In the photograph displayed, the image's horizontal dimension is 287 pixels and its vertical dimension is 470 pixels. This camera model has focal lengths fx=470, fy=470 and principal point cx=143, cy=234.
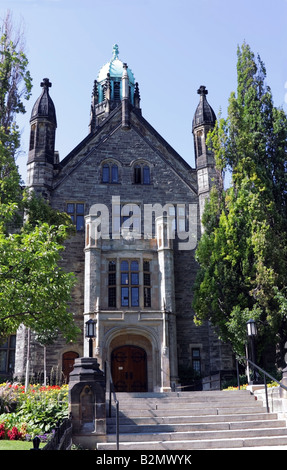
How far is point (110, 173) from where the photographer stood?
26047mm

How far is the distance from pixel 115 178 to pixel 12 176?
9966 millimetres

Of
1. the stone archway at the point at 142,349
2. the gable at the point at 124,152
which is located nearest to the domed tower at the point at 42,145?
the gable at the point at 124,152

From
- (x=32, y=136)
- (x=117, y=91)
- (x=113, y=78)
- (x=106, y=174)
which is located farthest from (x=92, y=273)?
(x=113, y=78)

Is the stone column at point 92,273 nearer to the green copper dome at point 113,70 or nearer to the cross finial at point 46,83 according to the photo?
the cross finial at point 46,83

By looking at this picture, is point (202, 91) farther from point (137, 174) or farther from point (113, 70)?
point (113, 70)

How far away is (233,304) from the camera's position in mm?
19578

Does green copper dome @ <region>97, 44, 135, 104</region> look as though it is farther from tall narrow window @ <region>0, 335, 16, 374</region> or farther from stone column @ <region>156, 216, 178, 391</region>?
tall narrow window @ <region>0, 335, 16, 374</region>

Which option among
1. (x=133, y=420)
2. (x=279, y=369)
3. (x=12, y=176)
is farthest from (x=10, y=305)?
(x=279, y=369)

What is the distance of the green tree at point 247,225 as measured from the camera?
1861cm

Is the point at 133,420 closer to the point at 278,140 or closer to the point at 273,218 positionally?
the point at 273,218

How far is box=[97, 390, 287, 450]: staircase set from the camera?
10172 mm

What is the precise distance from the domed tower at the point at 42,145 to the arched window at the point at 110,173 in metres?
2.84

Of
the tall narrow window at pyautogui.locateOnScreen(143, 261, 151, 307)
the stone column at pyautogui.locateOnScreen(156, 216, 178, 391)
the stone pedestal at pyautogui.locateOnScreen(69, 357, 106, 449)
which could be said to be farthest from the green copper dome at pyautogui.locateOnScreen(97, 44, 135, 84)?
the stone pedestal at pyautogui.locateOnScreen(69, 357, 106, 449)

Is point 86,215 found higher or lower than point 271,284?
higher
